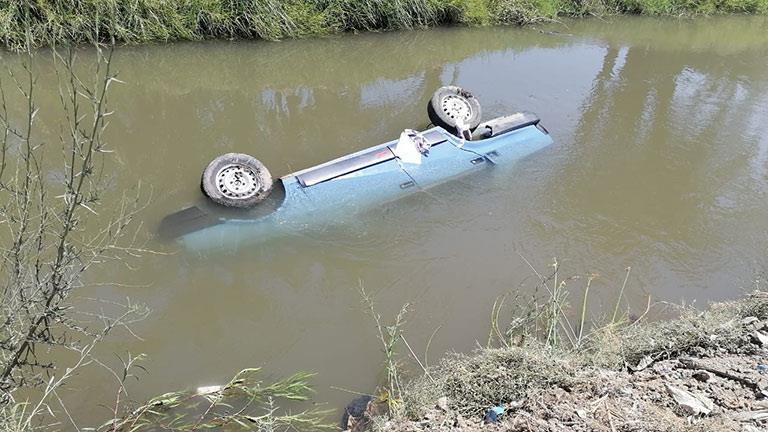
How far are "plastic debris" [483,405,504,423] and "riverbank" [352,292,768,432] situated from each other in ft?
0.05

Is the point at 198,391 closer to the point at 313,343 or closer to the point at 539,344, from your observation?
the point at 313,343

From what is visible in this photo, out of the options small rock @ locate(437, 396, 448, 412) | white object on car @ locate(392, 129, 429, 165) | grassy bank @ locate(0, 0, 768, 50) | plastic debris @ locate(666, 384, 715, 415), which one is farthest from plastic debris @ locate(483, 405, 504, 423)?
grassy bank @ locate(0, 0, 768, 50)

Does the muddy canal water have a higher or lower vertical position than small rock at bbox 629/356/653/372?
lower

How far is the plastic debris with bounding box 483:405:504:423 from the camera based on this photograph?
3857 millimetres

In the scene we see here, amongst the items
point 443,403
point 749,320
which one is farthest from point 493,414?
point 749,320

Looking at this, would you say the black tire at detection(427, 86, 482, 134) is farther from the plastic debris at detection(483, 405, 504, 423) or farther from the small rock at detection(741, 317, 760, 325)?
the plastic debris at detection(483, 405, 504, 423)

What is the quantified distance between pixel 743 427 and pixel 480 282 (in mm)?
2766

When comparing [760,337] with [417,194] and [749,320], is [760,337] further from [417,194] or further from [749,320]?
[417,194]

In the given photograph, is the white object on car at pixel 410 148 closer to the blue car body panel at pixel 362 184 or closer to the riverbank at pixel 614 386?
the blue car body panel at pixel 362 184

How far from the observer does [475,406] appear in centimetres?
397

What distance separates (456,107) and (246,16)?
208 inches

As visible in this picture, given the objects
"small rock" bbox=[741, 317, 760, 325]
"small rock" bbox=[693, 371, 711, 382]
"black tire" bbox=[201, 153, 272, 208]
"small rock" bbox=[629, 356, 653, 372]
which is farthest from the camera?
"black tire" bbox=[201, 153, 272, 208]

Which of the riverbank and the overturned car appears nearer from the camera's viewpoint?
the riverbank

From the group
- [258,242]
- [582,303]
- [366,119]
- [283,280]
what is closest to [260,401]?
[283,280]
